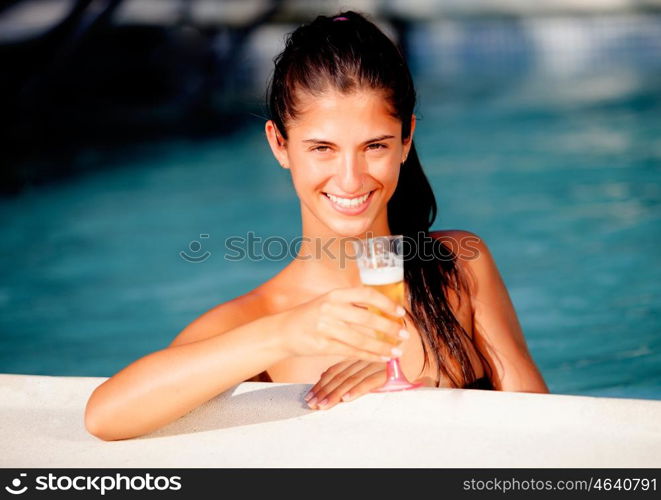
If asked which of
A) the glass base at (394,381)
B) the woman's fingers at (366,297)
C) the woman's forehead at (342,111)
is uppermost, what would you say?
the woman's forehead at (342,111)

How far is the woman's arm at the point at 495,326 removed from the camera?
245 centimetres

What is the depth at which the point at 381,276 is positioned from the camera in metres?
1.85

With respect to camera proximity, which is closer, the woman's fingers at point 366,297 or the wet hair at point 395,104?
the woman's fingers at point 366,297

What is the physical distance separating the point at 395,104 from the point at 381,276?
2.08 feet

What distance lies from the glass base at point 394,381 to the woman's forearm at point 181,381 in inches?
10.1

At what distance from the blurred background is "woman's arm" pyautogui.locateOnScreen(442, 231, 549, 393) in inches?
75.7

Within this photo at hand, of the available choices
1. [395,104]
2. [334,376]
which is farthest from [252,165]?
[334,376]

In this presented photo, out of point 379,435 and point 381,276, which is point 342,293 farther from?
point 379,435

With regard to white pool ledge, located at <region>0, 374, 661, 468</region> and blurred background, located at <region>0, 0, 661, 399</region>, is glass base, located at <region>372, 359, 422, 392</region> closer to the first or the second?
white pool ledge, located at <region>0, 374, 661, 468</region>

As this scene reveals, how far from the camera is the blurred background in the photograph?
5816 mm

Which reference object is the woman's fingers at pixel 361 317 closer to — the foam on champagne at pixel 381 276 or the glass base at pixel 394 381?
the foam on champagne at pixel 381 276

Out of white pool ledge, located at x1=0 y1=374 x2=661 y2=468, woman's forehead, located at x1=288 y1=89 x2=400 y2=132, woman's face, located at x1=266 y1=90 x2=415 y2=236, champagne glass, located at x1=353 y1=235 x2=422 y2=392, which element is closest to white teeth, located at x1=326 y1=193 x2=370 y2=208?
woman's face, located at x1=266 y1=90 x2=415 y2=236

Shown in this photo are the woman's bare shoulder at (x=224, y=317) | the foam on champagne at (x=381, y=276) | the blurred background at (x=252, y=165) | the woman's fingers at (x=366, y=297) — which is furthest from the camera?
the blurred background at (x=252, y=165)

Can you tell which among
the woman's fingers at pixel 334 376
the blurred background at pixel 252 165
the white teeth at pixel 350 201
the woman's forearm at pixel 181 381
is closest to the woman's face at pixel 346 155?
the white teeth at pixel 350 201
